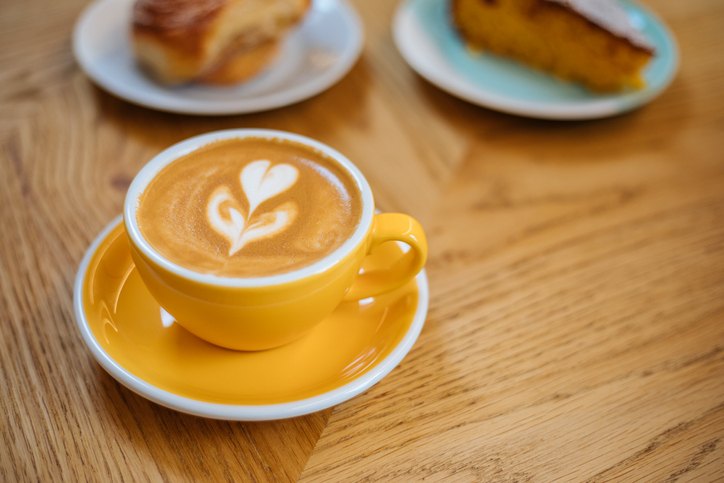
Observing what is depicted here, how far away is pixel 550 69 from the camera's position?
4.32 ft

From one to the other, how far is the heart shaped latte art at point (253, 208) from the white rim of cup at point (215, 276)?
49mm

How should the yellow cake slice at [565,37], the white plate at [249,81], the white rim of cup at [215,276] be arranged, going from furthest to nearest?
the yellow cake slice at [565,37], the white plate at [249,81], the white rim of cup at [215,276]

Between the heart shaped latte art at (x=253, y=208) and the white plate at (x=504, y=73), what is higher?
the heart shaped latte art at (x=253, y=208)

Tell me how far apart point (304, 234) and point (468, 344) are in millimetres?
259

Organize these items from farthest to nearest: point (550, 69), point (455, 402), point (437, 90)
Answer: point (550, 69), point (437, 90), point (455, 402)

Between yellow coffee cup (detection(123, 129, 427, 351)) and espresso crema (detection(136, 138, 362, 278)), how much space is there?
0.01 meters

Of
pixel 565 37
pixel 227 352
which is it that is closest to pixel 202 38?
pixel 227 352

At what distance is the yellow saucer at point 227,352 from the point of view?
533 millimetres

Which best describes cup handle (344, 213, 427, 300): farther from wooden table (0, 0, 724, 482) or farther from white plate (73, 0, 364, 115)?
white plate (73, 0, 364, 115)

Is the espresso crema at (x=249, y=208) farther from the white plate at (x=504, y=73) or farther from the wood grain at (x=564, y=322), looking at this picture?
the white plate at (x=504, y=73)

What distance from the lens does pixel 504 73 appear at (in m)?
1.28

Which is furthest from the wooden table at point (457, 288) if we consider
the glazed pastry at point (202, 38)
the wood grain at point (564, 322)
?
the glazed pastry at point (202, 38)

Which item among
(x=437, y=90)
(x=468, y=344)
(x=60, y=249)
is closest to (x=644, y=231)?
(x=468, y=344)

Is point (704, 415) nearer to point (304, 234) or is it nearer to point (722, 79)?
point (304, 234)
